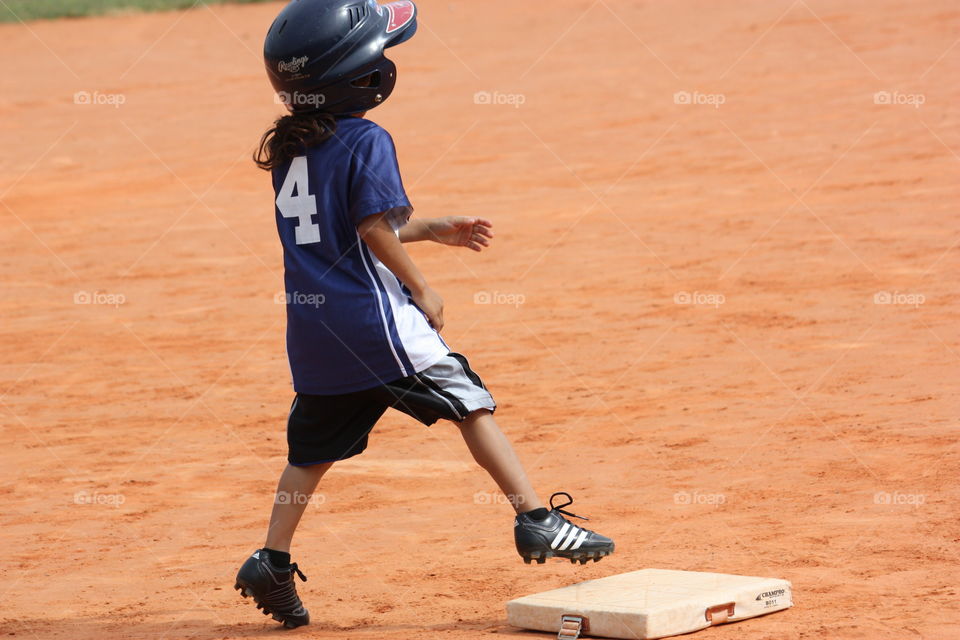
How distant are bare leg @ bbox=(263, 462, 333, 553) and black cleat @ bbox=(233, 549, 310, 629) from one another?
0.22 ft

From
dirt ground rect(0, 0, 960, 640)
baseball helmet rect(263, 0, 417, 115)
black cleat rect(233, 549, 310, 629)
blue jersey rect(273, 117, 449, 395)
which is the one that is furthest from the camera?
dirt ground rect(0, 0, 960, 640)

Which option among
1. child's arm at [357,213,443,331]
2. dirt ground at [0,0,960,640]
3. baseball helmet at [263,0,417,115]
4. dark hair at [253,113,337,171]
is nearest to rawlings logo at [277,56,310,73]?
baseball helmet at [263,0,417,115]

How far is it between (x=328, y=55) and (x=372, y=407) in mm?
1153

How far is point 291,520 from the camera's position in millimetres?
4305

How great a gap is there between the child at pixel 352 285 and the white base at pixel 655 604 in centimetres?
17

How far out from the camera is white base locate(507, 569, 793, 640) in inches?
155

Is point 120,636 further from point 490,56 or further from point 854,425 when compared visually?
point 490,56

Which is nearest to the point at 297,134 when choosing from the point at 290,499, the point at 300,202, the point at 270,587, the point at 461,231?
the point at 300,202

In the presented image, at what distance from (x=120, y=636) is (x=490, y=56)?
63.0 feet

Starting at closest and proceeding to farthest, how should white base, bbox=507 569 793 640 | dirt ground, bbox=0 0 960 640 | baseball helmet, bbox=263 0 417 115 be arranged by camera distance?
white base, bbox=507 569 793 640
baseball helmet, bbox=263 0 417 115
dirt ground, bbox=0 0 960 640

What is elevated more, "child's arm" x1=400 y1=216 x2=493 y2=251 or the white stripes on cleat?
"child's arm" x1=400 y1=216 x2=493 y2=251

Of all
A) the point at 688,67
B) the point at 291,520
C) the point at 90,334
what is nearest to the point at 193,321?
the point at 90,334

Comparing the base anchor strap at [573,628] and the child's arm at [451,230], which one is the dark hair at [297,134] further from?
the base anchor strap at [573,628]

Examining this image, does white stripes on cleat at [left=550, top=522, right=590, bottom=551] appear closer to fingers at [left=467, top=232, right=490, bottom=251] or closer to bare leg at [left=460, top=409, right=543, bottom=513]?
bare leg at [left=460, top=409, right=543, bottom=513]
